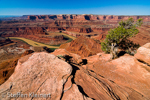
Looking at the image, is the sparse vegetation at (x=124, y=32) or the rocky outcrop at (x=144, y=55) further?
the sparse vegetation at (x=124, y=32)

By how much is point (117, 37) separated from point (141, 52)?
3620mm

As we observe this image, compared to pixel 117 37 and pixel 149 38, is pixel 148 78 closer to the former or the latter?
pixel 117 37

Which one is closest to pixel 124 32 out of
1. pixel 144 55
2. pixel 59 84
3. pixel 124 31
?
pixel 124 31

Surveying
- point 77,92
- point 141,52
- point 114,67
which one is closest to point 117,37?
point 141,52

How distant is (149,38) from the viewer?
41469 millimetres

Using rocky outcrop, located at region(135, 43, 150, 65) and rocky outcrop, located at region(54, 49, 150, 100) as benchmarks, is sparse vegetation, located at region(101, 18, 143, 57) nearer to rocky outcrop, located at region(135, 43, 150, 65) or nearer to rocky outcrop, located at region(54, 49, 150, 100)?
rocky outcrop, located at region(135, 43, 150, 65)

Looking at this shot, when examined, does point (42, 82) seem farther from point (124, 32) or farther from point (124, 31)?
point (124, 32)

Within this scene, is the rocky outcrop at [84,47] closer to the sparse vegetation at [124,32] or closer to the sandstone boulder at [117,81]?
the sparse vegetation at [124,32]

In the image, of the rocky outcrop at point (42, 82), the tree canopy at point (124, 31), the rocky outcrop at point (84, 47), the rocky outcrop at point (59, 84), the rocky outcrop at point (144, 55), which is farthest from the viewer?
the rocky outcrop at point (84, 47)

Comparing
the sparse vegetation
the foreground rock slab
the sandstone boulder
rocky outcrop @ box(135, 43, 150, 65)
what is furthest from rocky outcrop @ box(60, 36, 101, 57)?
the foreground rock slab

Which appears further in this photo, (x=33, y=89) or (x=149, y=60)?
(x=149, y=60)

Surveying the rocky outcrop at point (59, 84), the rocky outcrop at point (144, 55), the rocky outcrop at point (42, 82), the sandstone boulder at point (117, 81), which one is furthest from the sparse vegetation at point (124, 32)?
the rocky outcrop at point (42, 82)

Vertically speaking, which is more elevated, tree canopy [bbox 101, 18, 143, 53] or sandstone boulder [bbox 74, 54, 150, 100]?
tree canopy [bbox 101, 18, 143, 53]

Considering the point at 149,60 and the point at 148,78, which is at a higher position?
the point at 149,60
